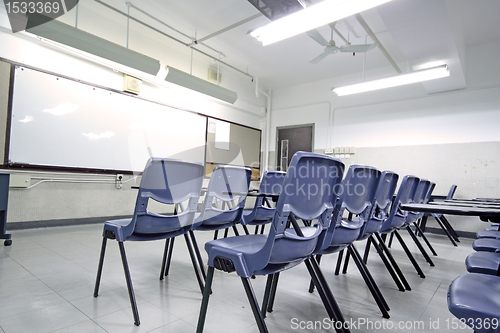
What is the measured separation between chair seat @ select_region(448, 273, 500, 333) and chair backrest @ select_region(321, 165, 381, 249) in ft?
1.97

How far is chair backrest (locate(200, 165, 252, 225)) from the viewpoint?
1.97 metres

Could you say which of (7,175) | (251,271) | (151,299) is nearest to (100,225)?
(7,175)

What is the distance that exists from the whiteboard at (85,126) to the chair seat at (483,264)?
4.74 m

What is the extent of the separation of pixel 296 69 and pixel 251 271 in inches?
237

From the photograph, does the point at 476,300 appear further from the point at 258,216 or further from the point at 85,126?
the point at 85,126

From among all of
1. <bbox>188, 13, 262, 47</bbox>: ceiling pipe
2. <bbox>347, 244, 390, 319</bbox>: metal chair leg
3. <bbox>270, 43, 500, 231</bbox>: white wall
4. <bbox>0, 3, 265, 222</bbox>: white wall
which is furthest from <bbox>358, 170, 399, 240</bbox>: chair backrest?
<bbox>0, 3, 265, 222</bbox>: white wall

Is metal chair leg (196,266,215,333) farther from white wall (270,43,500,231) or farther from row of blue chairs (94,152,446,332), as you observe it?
white wall (270,43,500,231)

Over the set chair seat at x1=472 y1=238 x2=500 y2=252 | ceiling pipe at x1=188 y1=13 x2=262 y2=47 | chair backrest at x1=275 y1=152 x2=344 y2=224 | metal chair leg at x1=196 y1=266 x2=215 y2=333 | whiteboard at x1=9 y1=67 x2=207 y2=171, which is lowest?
metal chair leg at x1=196 y1=266 x2=215 y2=333

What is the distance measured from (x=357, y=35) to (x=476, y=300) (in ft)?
16.7

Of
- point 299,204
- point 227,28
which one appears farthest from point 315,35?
point 299,204

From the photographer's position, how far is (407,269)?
8.74ft

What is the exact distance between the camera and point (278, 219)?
1.06 metres

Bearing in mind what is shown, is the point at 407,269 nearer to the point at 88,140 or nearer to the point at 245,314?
the point at 245,314

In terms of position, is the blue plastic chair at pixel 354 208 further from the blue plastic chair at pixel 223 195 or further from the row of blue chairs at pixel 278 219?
the blue plastic chair at pixel 223 195
